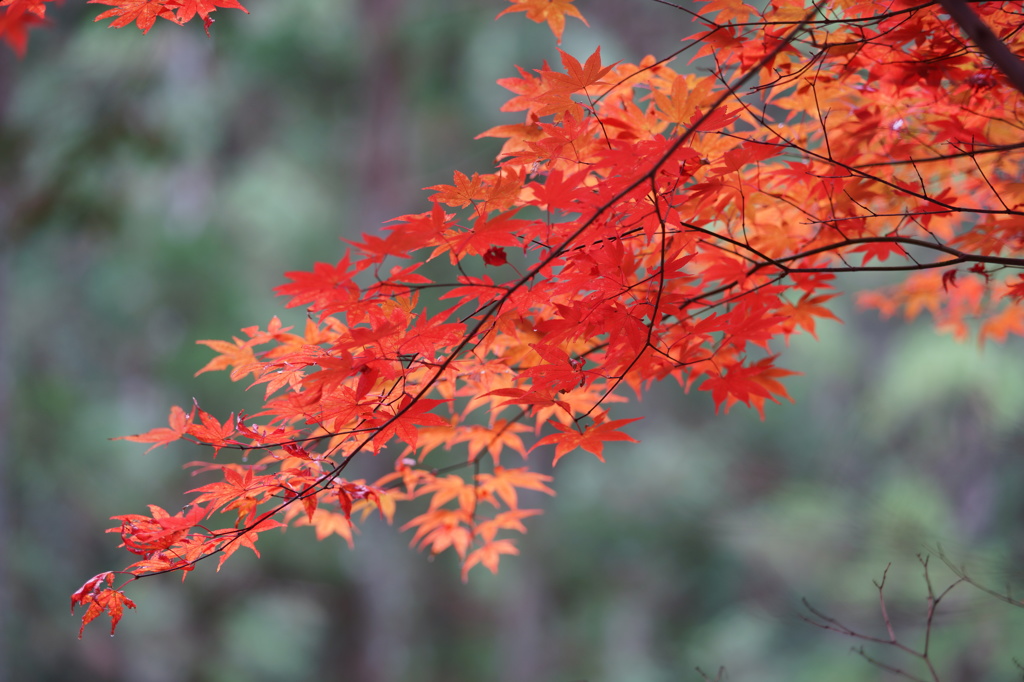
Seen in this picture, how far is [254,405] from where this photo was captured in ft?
17.5

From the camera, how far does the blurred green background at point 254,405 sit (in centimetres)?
480

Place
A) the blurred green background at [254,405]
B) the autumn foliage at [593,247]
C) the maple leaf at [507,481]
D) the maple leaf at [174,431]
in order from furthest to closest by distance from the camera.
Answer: the blurred green background at [254,405], the maple leaf at [507,481], the maple leaf at [174,431], the autumn foliage at [593,247]

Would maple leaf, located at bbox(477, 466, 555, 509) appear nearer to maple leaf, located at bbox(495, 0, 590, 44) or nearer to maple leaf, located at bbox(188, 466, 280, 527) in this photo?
maple leaf, located at bbox(188, 466, 280, 527)

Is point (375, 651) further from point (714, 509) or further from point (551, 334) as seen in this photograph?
point (551, 334)

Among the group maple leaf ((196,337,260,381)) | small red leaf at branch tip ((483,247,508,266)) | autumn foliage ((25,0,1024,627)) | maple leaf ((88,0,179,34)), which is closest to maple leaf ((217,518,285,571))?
autumn foliage ((25,0,1024,627))

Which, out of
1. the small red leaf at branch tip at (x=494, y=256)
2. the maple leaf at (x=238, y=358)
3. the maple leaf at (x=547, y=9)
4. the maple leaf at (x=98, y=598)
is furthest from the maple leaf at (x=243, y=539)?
the maple leaf at (x=547, y=9)

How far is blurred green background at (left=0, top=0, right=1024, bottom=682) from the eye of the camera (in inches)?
189

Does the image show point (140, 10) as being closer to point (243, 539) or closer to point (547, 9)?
point (547, 9)

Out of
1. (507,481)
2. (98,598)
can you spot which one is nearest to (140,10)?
(98,598)

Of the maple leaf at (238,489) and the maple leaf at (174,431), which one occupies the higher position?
the maple leaf at (174,431)

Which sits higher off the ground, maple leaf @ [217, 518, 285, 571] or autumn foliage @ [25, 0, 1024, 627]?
autumn foliage @ [25, 0, 1024, 627]

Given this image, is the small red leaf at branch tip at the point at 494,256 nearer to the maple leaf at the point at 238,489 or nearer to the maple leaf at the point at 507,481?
the maple leaf at the point at 238,489

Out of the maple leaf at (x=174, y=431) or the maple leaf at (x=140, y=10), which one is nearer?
the maple leaf at (x=140, y=10)

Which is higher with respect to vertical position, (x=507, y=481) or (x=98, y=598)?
(x=507, y=481)
